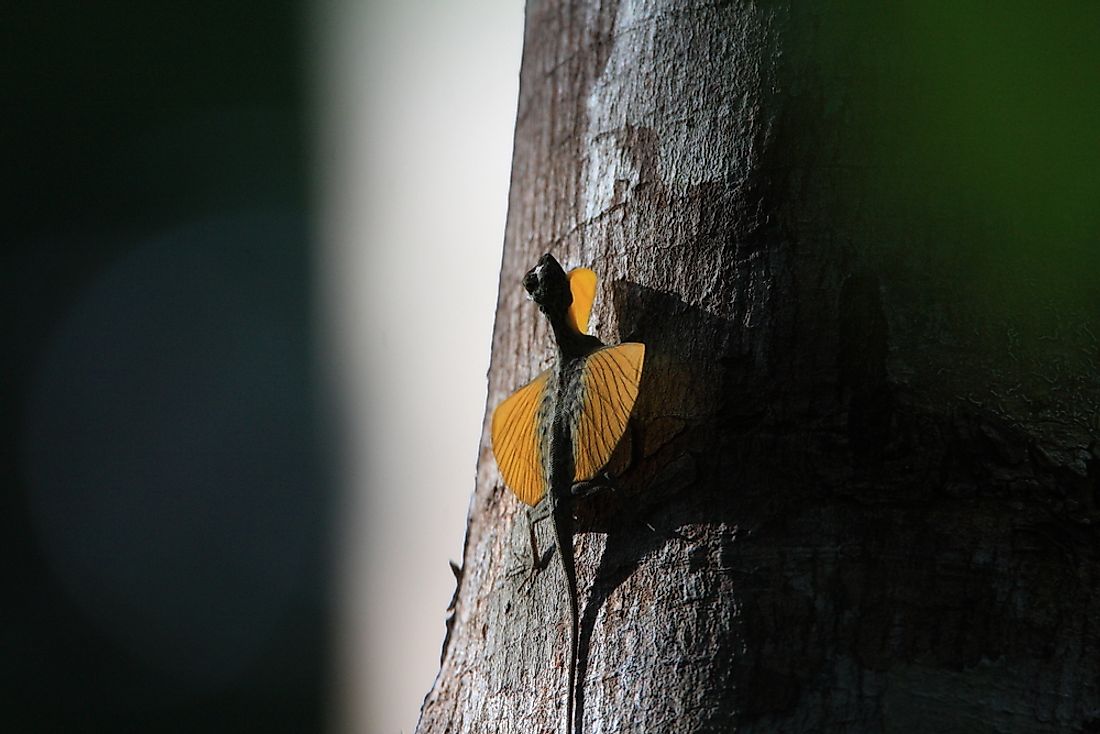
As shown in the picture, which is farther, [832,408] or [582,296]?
[582,296]

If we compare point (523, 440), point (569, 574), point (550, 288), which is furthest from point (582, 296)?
point (569, 574)

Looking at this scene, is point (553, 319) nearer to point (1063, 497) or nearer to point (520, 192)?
point (520, 192)

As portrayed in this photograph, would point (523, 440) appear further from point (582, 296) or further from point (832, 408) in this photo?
point (832, 408)

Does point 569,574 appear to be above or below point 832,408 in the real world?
below

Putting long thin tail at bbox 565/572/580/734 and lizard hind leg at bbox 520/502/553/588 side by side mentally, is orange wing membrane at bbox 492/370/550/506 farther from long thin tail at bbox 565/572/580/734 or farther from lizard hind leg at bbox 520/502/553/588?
long thin tail at bbox 565/572/580/734

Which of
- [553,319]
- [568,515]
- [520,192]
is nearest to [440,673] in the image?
[568,515]

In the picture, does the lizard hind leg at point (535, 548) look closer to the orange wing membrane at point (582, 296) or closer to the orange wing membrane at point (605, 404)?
the orange wing membrane at point (605, 404)
